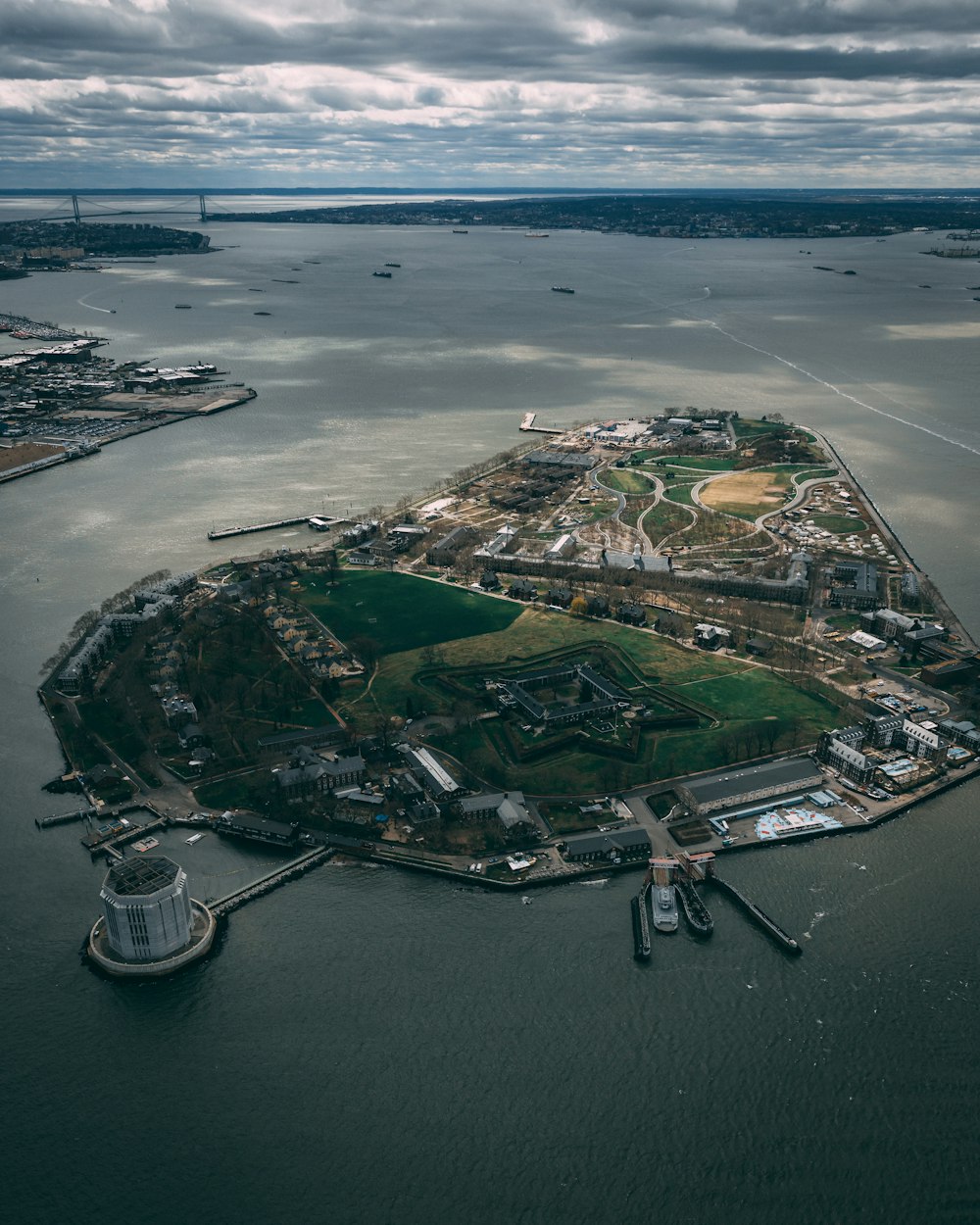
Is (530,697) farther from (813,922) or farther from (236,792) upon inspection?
(813,922)

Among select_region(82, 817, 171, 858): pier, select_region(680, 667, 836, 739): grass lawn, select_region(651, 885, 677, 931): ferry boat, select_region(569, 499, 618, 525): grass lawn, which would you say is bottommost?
select_region(569, 499, 618, 525): grass lawn

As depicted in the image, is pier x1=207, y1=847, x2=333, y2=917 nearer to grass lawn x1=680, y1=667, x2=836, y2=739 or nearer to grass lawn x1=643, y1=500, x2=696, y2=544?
grass lawn x1=680, y1=667, x2=836, y2=739

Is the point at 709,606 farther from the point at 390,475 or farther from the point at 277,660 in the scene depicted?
the point at 390,475

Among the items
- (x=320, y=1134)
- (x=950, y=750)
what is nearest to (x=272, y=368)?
(x=950, y=750)

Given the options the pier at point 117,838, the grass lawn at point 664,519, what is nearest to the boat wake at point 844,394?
the grass lawn at point 664,519

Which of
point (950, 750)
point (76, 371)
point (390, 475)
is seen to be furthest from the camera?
point (76, 371)

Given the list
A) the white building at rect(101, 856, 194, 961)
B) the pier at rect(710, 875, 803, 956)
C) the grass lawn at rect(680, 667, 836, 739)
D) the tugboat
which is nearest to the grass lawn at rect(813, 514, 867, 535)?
the grass lawn at rect(680, 667, 836, 739)
